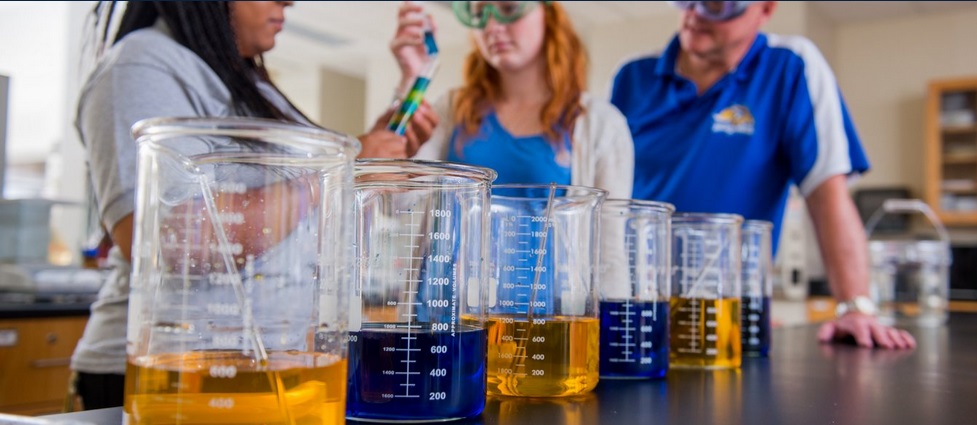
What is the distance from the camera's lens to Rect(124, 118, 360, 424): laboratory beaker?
0.52 meters

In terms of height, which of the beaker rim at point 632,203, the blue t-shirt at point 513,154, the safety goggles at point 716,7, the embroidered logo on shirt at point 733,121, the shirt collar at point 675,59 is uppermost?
the safety goggles at point 716,7

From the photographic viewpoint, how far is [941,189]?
4844 mm

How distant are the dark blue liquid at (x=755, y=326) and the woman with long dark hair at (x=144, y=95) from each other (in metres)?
0.56

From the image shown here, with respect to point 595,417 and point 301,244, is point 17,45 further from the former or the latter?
point 595,417

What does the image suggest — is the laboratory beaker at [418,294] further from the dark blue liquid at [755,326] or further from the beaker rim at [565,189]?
the dark blue liquid at [755,326]

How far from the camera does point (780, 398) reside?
87cm

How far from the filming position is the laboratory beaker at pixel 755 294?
125cm

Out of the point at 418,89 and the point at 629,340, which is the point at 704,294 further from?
the point at 418,89

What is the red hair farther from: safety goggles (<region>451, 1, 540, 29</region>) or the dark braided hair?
the dark braided hair

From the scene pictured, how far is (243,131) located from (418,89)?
0.80m

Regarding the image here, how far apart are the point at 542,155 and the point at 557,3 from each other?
0.96ft

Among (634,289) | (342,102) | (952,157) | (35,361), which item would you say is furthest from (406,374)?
(952,157)

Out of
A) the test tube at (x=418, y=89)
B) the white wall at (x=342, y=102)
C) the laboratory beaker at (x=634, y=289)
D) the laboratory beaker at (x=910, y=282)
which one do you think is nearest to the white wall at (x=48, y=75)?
the white wall at (x=342, y=102)

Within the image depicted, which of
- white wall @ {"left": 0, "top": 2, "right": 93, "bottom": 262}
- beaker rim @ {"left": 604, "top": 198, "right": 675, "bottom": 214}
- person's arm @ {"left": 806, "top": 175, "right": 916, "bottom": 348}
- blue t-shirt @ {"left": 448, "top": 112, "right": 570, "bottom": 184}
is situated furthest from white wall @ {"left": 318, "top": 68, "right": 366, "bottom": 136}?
person's arm @ {"left": 806, "top": 175, "right": 916, "bottom": 348}
